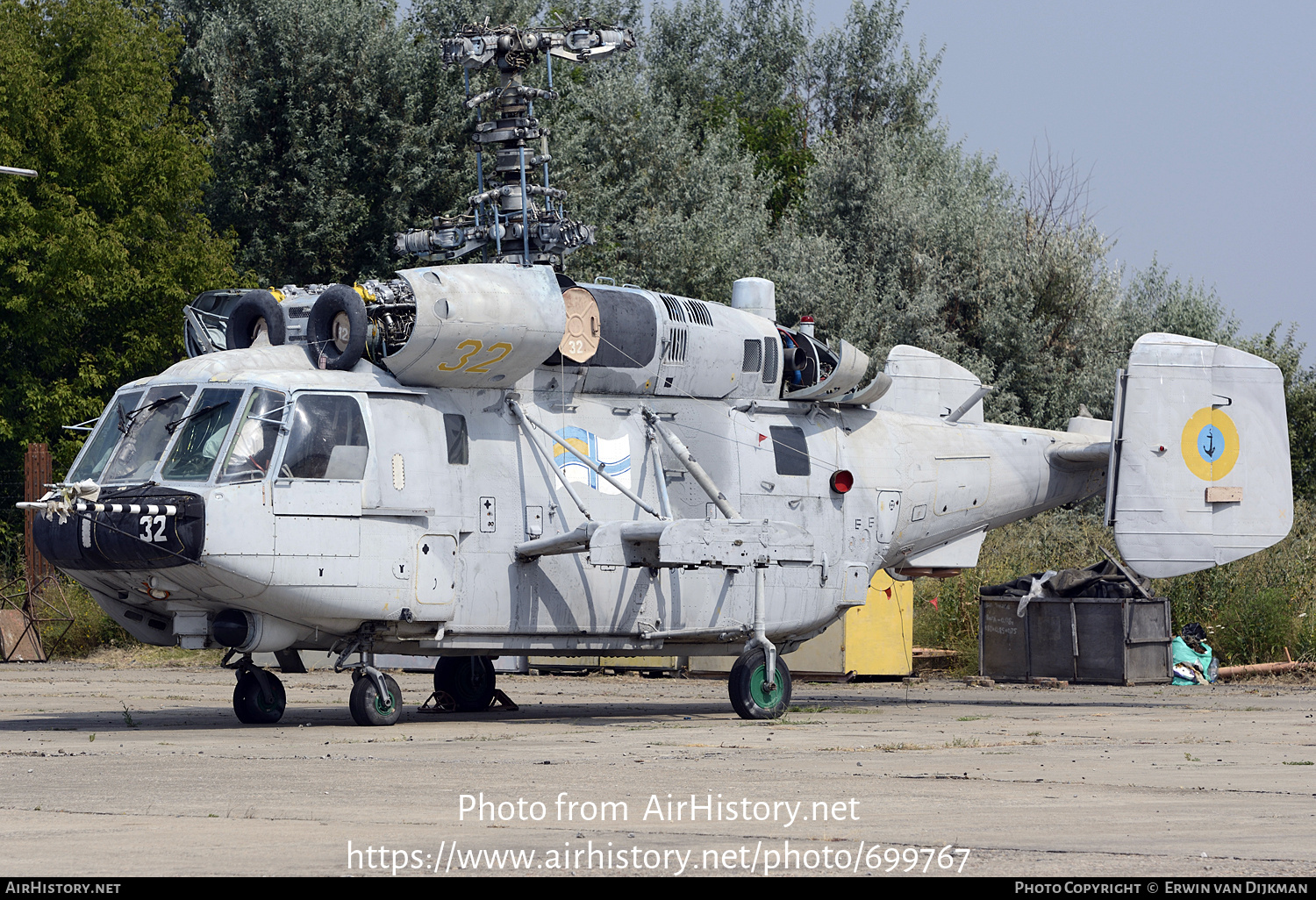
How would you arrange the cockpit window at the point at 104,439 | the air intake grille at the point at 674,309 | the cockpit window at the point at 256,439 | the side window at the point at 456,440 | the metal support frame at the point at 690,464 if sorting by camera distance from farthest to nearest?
the air intake grille at the point at 674,309 < the metal support frame at the point at 690,464 < the side window at the point at 456,440 < the cockpit window at the point at 104,439 < the cockpit window at the point at 256,439

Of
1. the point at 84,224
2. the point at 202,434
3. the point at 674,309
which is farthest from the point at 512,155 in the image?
the point at 84,224

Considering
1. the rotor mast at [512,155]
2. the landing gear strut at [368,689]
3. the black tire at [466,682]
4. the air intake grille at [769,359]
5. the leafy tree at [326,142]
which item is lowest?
the black tire at [466,682]

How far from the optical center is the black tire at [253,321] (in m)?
15.4

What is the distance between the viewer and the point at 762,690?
51.6ft

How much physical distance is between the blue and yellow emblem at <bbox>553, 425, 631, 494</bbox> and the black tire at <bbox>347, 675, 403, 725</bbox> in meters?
2.66

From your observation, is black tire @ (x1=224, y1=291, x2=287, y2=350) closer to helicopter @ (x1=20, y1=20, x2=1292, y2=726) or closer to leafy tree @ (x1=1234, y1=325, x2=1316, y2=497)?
helicopter @ (x1=20, y1=20, x2=1292, y2=726)

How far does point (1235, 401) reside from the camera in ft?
59.4

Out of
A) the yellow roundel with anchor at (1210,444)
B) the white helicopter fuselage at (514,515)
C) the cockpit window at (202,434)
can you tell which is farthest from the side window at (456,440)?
the yellow roundel with anchor at (1210,444)

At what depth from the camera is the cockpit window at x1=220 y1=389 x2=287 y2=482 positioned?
13.7 meters

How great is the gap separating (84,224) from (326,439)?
971 inches

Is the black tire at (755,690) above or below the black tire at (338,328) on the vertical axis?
below

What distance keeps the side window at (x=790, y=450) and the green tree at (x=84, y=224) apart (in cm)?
2367

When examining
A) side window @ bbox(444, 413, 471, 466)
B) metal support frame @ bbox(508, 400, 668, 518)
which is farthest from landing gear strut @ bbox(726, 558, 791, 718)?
side window @ bbox(444, 413, 471, 466)

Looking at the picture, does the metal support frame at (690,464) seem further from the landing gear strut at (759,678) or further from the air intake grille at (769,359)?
the air intake grille at (769,359)
